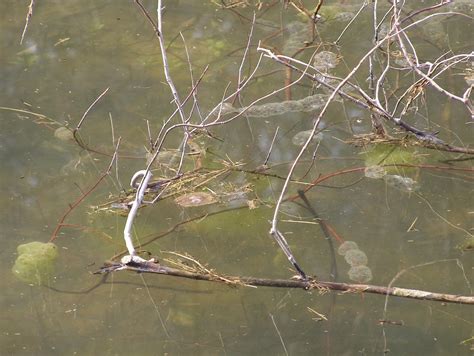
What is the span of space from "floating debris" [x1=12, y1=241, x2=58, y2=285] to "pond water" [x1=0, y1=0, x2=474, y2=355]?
0.6 inches

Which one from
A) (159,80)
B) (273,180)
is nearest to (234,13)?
(159,80)

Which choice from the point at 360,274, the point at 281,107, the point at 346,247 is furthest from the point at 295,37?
the point at 360,274

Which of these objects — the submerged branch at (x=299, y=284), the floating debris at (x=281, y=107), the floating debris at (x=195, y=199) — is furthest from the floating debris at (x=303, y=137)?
the submerged branch at (x=299, y=284)

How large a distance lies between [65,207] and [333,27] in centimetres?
135

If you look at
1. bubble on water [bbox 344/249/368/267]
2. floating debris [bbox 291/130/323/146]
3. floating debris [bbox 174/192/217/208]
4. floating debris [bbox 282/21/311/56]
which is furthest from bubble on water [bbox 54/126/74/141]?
bubble on water [bbox 344/249/368/267]

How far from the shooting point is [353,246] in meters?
2.38

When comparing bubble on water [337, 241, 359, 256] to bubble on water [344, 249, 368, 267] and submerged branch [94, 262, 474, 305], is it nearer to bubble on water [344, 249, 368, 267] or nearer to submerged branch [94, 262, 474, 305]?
bubble on water [344, 249, 368, 267]

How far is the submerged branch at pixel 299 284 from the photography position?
212cm

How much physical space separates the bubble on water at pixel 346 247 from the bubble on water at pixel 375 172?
311 mm

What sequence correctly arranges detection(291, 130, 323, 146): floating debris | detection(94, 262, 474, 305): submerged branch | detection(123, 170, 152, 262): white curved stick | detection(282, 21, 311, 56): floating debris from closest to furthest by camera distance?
detection(123, 170, 152, 262): white curved stick
detection(94, 262, 474, 305): submerged branch
detection(291, 130, 323, 146): floating debris
detection(282, 21, 311, 56): floating debris

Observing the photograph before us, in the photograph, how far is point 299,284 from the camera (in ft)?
7.22

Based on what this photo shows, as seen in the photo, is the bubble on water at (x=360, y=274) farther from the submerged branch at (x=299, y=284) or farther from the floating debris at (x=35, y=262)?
the floating debris at (x=35, y=262)

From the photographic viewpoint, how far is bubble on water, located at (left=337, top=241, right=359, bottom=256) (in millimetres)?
2365

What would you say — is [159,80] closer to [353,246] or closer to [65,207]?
[65,207]
